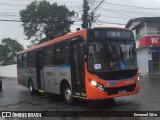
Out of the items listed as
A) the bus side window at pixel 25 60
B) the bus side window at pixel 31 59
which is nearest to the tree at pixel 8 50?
the bus side window at pixel 25 60

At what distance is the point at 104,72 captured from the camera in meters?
11.0

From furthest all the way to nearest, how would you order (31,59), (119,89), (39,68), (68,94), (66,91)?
1. (31,59)
2. (39,68)
3. (66,91)
4. (68,94)
5. (119,89)

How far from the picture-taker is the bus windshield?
1109 centimetres

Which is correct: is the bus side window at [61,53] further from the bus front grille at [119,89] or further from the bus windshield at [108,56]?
the bus front grille at [119,89]

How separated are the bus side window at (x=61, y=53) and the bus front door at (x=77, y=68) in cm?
59

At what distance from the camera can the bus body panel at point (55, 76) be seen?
13.0m

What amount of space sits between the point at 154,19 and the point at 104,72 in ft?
86.6

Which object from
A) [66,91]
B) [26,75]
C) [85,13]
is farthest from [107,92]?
[85,13]

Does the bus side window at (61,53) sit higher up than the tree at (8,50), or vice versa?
the tree at (8,50)

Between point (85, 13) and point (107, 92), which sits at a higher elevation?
point (85, 13)

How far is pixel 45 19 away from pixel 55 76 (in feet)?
129

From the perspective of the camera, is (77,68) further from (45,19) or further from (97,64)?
(45,19)

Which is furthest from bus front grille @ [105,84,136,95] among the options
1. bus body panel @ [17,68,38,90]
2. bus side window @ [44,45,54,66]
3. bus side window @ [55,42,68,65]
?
bus body panel @ [17,68,38,90]

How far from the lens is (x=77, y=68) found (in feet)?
39.8
